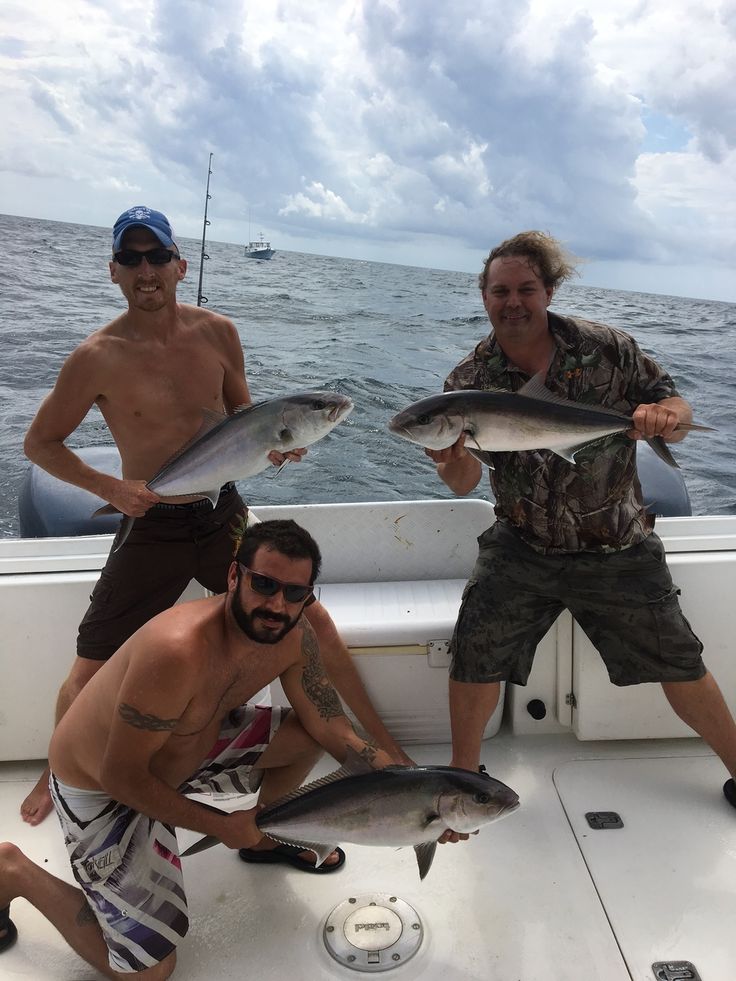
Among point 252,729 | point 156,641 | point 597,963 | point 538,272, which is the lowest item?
point 597,963

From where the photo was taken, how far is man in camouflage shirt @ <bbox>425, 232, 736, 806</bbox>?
2.71 m

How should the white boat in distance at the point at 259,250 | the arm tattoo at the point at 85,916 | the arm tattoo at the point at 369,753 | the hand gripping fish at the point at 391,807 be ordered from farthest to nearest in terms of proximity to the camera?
the white boat in distance at the point at 259,250 → the arm tattoo at the point at 369,753 → the arm tattoo at the point at 85,916 → the hand gripping fish at the point at 391,807

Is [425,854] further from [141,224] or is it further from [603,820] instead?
[141,224]

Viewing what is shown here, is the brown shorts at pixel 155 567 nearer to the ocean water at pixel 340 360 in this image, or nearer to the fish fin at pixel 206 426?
the fish fin at pixel 206 426

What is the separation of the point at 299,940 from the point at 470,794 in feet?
2.86

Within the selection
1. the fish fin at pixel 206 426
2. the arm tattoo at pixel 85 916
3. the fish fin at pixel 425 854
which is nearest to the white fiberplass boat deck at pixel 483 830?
the arm tattoo at pixel 85 916

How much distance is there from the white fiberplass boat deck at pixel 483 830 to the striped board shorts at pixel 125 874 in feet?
0.67

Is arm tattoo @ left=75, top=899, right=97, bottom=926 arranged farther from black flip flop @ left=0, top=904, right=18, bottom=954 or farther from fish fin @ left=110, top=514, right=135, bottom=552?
fish fin @ left=110, top=514, right=135, bottom=552

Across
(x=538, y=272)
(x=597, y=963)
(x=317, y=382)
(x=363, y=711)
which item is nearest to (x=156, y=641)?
(x=363, y=711)

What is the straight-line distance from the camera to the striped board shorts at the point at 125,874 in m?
2.11

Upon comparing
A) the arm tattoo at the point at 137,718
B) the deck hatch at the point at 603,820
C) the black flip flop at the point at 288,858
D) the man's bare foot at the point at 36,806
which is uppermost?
the arm tattoo at the point at 137,718

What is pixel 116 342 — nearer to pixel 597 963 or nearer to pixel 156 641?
pixel 156 641

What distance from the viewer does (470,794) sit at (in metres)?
1.89

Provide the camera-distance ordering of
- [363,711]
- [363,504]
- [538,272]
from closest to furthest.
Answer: [538,272] < [363,711] < [363,504]
